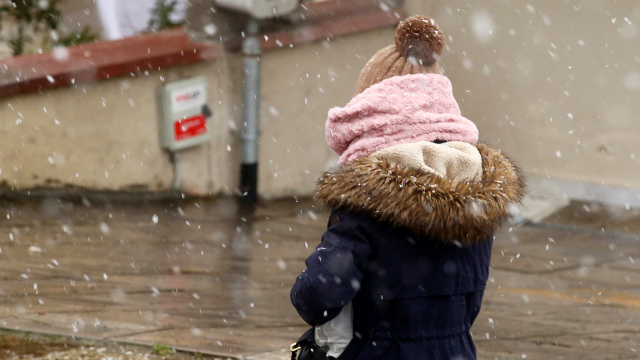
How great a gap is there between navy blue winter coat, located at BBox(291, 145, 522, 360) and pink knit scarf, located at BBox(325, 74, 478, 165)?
90 millimetres

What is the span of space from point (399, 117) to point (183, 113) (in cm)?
636

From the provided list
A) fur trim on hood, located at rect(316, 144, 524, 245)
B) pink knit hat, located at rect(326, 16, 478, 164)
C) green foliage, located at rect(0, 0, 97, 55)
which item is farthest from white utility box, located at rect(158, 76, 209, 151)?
fur trim on hood, located at rect(316, 144, 524, 245)

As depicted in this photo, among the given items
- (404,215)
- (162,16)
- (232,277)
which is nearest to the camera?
(404,215)

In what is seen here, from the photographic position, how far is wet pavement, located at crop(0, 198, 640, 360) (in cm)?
497

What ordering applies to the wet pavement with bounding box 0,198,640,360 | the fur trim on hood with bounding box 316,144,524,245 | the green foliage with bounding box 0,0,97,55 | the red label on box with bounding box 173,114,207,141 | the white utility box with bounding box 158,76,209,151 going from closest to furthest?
the fur trim on hood with bounding box 316,144,524,245 < the wet pavement with bounding box 0,198,640,360 < the green foliage with bounding box 0,0,97,55 < the white utility box with bounding box 158,76,209,151 < the red label on box with bounding box 173,114,207,141

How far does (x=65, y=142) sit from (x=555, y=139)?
5.39 m

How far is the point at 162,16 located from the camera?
9273 mm

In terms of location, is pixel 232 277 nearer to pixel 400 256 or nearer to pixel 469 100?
pixel 400 256

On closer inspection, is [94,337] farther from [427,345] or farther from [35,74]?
[35,74]

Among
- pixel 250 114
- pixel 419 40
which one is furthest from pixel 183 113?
pixel 419 40

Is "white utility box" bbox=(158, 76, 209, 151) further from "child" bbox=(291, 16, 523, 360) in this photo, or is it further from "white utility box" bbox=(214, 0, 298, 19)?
"child" bbox=(291, 16, 523, 360)

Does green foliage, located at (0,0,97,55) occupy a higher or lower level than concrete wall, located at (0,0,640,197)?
higher

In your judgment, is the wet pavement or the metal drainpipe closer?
the wet pavement

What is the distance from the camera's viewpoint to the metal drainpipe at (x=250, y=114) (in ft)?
28.9
